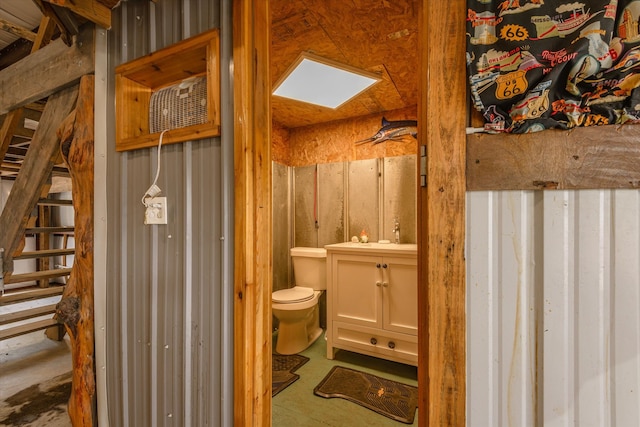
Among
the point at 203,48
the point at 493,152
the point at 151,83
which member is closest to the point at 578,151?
the point at 493,152

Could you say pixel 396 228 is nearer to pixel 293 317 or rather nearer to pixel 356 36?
pixel 293 317

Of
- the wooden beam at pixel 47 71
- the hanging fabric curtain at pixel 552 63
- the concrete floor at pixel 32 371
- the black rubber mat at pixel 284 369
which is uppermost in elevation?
the wooden beam at pixel 47 71

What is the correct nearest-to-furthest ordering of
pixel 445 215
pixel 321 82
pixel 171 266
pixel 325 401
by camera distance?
1. pixel 445 215
2. pixel 171 266
3. pixel 325 401
4. pixel 321 82

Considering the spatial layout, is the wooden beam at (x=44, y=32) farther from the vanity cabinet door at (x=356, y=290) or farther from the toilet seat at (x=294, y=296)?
the vanity cabinet door at (x=356, y=290)

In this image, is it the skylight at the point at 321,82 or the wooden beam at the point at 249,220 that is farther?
the skylight at the point at 321,82

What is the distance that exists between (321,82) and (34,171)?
79.8 inches

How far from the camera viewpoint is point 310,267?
2992mm

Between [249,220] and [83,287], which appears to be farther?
[83,287]

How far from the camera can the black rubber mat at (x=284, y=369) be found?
2063 mm

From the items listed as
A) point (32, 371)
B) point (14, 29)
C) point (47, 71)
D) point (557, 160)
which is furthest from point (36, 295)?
point (557, 160)

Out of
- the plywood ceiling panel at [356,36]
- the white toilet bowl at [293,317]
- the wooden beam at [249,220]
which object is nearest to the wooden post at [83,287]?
the wooden beam at [249,220]

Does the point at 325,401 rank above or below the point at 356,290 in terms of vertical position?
below

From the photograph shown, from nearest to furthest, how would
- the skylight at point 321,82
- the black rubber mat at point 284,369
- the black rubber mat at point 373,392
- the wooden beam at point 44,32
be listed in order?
1. the wooden beam at point 44,32
2. the black rubber mat at point 373,392
3. the skylight at point 321,82
4. the black rubber mat at point 284,369

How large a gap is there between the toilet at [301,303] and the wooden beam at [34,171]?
5.69 ft
